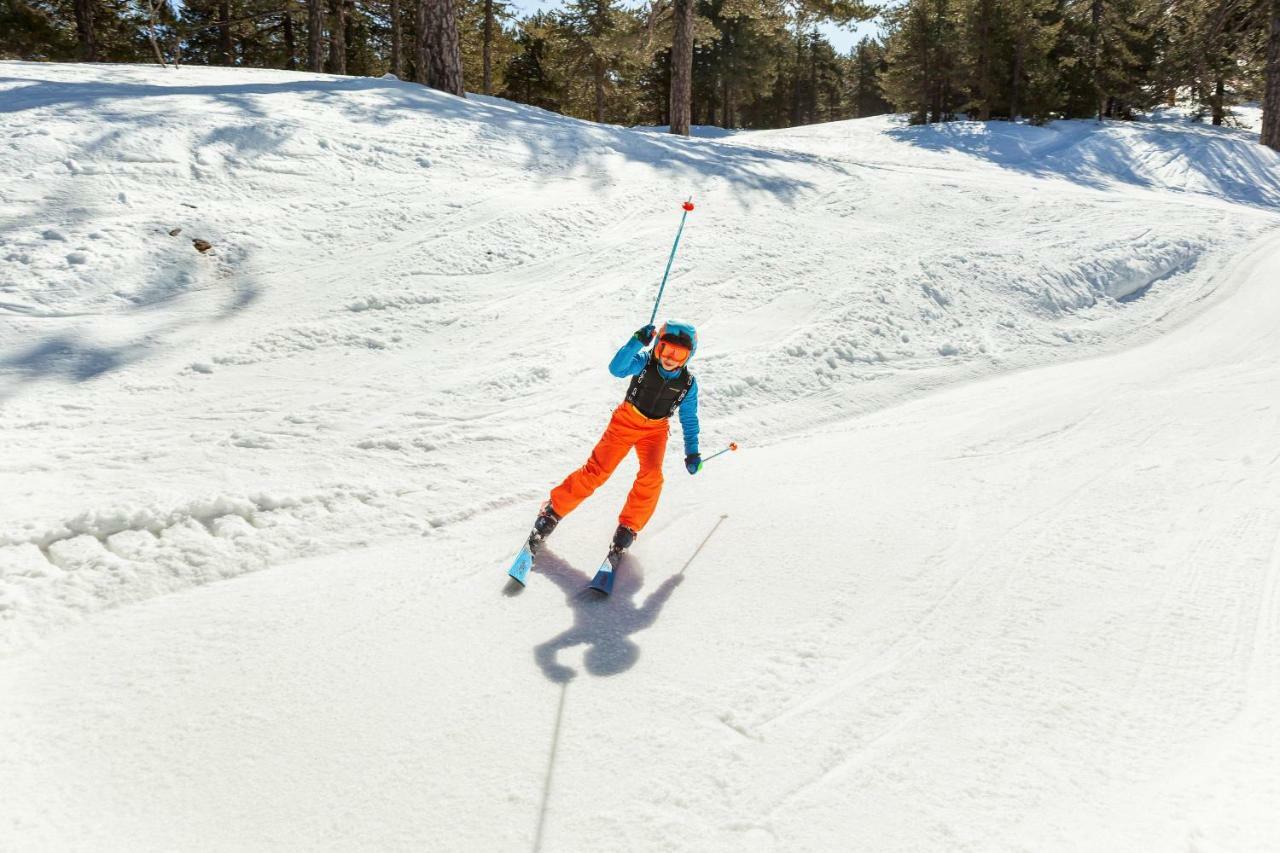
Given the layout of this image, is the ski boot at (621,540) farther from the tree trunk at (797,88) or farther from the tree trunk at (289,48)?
the tree trunk at (797,88)

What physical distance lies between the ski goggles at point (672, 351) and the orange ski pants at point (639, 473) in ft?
1.19

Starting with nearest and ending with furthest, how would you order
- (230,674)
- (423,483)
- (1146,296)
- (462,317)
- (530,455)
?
(230,674), (423,483), (530,455), (462,317), (1146,296)

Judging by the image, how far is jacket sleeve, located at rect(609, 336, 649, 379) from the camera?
441cm

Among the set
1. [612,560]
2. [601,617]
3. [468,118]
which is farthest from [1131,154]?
[601,617]

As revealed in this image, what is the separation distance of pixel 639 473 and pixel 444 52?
425 inches

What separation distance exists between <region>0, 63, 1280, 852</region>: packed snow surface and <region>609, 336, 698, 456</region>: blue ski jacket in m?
0.56

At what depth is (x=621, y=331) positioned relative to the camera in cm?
698

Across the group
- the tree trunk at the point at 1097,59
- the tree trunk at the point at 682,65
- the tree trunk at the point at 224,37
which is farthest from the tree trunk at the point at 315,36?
the tree trunk at the point at 1097,59

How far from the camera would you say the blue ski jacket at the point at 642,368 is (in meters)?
4.41

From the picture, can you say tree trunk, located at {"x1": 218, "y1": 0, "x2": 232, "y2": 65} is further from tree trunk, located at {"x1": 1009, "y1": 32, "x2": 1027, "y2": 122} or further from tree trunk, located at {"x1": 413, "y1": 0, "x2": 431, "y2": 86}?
tree trunk, located at {"x1": 1009, "y1": 32, "x2": 1027, "y2": 122}

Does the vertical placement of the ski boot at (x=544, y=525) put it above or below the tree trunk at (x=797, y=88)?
below

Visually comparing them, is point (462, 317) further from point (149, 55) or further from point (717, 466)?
point (149, 55)

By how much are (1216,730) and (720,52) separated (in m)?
33.1

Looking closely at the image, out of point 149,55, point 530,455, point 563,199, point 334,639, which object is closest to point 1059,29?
point 563,199
